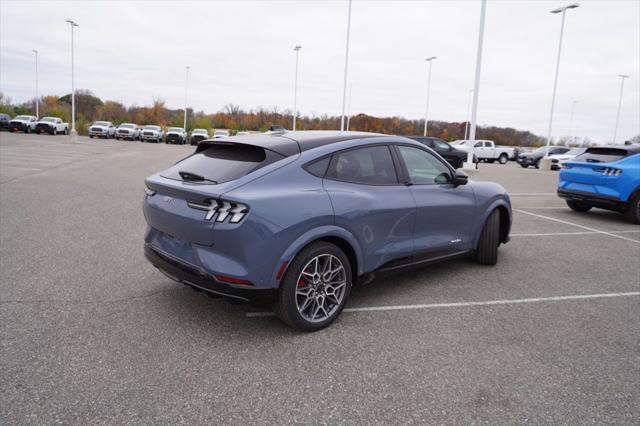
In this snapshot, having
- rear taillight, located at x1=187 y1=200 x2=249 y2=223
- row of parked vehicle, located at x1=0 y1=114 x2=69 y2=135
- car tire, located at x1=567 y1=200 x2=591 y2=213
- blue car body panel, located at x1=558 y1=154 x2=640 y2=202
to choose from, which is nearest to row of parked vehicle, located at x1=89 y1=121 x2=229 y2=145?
row of parked vehicle, located at x1=0 y1=114 x2=69 y2=135

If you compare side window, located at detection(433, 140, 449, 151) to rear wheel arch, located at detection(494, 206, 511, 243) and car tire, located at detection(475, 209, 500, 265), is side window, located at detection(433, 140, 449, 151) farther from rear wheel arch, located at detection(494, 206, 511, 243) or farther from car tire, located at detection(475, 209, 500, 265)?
car tire, located at detection(475, 209, 500, 265)

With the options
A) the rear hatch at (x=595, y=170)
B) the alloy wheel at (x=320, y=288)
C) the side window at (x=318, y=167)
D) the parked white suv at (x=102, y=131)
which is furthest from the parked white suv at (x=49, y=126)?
the alloy wheel at (x=320, y=288)

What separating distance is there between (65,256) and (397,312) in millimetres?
4110

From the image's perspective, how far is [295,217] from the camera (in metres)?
3.62

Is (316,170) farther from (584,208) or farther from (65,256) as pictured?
(584,208)

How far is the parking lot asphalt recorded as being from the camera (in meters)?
2.84

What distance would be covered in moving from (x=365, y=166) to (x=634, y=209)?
8.32 meters

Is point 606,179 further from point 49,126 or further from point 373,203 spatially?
point 49,126

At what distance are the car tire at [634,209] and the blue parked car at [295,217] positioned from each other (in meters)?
7.12

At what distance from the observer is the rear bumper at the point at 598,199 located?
9.93 meters

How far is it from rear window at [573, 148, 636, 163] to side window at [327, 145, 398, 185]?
7.83 m

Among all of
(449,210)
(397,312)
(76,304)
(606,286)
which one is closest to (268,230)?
(397,312)

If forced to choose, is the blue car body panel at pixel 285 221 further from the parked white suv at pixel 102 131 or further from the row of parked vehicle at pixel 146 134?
the parked white suv at pixel 102 131

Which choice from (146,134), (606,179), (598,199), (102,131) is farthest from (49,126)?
(606,179)
